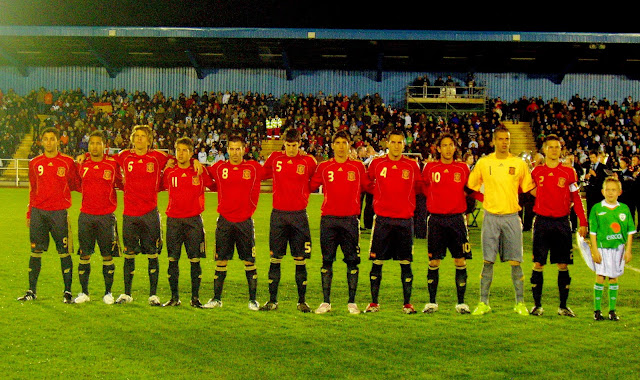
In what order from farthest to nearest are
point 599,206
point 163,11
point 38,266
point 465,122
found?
1. point 163,11
2. point 465,122
3. point 38,266
4. point 599,206

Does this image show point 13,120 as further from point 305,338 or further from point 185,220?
point 305,338

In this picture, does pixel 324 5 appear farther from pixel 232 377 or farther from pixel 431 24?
pixel 232 377

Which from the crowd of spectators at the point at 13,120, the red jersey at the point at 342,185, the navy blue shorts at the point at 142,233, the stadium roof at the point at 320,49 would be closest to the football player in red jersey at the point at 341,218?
the red jersey at the point at 342,185

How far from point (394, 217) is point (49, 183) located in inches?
168

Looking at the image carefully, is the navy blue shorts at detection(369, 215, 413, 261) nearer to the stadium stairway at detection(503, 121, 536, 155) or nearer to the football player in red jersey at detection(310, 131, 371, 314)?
the football player in red jersey at detection(310, 131, 371, 314)

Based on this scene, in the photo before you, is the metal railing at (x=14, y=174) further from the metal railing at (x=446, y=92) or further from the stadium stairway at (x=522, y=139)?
the stadium stairway at (x=522, y=139)

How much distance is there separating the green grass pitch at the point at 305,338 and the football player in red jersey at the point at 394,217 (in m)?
0.47

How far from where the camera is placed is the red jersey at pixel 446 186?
793cm

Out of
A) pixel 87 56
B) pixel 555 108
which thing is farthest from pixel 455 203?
pixel 87 56

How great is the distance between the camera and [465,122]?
34.2m

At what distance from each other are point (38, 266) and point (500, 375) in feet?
19.1

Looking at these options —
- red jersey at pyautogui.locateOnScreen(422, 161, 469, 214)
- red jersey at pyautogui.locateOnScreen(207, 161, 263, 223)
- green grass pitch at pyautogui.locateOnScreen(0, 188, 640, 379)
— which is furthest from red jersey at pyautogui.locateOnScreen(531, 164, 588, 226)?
red jersey at pyautogui.locateOnScreen(207, 161, 263, 223)

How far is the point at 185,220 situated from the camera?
26.6ft

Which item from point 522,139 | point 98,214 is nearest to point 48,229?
point 98,214
